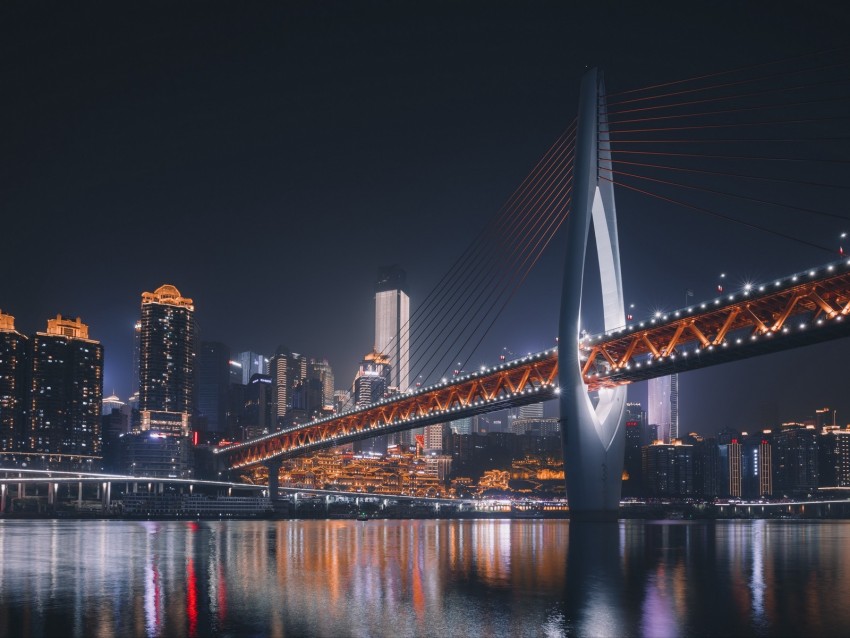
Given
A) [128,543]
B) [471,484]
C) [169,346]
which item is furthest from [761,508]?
[128,543]

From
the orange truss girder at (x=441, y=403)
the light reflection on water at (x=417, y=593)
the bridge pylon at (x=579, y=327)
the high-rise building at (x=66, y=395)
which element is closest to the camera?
the light reflection on water at (x=417, y=593)

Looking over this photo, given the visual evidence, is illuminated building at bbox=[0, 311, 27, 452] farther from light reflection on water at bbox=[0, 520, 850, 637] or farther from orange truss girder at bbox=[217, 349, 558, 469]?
light reflection on water at bbox=[0, 520, 850, 637]

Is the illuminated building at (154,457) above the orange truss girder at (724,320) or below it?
below

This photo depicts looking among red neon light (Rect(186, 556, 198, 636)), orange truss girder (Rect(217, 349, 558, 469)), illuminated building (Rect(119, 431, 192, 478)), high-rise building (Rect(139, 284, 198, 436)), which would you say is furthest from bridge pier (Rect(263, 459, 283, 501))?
red neon light (Rect(186, 556, 198, 636))

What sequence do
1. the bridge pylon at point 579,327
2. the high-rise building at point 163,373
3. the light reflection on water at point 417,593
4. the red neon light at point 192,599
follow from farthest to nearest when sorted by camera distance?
the high-rise building at point 163,373 → the bridge pylon at point 579,327 → the light reflection on water at point 417,593 → the red neon light at point 192,599

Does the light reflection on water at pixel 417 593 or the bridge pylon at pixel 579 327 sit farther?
the bridge pylon at pixel 579 327

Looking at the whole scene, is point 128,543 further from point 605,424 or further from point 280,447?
point 280,447

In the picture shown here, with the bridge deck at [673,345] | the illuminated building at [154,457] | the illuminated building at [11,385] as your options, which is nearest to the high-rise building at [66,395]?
the illuminated building at [11,385]

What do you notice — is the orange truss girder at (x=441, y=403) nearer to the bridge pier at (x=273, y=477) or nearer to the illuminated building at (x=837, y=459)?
the bridge pier at (x=273, y=477)
